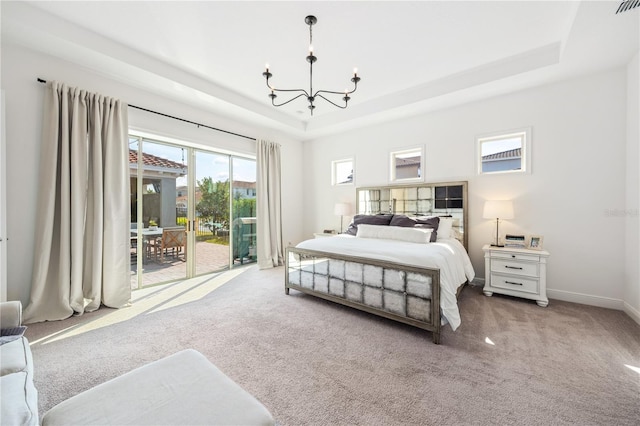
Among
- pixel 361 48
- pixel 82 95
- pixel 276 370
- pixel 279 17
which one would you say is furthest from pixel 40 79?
pixel 276 370

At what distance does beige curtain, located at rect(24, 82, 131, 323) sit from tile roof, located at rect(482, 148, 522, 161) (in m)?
5.20

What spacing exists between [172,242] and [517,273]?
513 centimetres

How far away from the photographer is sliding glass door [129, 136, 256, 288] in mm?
3898

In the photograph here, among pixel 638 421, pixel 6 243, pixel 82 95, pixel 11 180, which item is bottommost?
pixel 638 421

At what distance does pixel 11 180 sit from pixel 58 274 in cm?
108

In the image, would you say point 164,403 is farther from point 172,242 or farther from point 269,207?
point 269,207

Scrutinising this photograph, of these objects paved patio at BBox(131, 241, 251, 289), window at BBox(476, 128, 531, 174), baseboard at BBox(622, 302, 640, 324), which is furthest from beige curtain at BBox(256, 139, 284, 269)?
baseboard at BBox(622, 302, 640, 324)

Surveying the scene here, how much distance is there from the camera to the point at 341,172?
19.0 feet

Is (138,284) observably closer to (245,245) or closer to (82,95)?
(245,245)

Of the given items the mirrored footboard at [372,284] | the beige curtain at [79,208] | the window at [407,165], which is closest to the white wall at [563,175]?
→ the window at [407,165]

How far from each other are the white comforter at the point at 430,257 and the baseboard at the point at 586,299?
1.13 meters

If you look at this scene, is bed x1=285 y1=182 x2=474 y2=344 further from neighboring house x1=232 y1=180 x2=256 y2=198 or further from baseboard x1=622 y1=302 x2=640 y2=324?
neighboring house x1=232 y1=180 x2=256 y2=198

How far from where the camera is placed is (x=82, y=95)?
2.96 meters

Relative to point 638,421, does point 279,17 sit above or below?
above
